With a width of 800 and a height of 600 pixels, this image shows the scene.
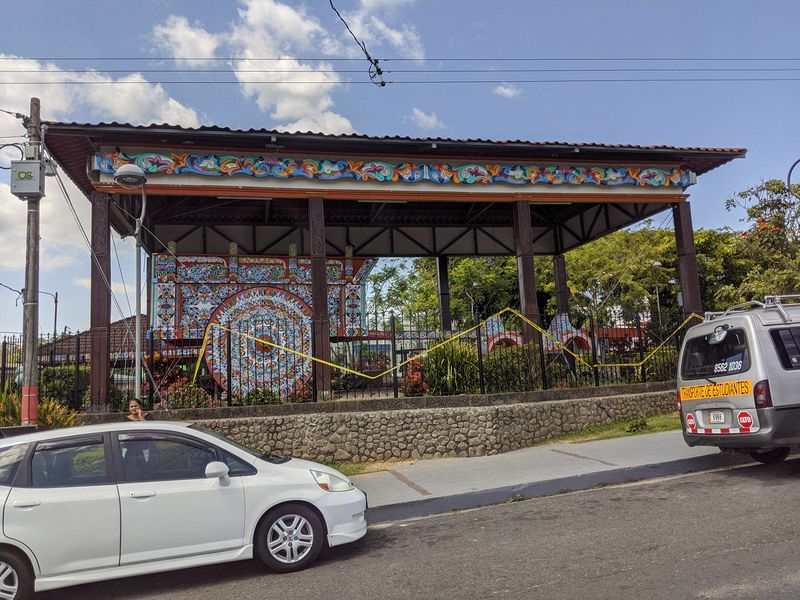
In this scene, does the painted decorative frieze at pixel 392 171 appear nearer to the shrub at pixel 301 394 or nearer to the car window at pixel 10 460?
the shrub at pixel 301 394

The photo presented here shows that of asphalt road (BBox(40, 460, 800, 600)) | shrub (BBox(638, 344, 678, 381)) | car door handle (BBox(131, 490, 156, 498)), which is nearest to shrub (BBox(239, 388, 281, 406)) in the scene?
asphalt road (BBox(40, 460, 800, 600))

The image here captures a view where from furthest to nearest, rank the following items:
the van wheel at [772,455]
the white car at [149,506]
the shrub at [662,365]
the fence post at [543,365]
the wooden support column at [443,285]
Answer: the wooden support column at [443,285]
the shrub at [662,365]
the fence post at [543,365]
the van wheel at [772,455]
the white car at [149,506]

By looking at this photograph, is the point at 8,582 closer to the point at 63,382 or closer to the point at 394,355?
the point at 63,382

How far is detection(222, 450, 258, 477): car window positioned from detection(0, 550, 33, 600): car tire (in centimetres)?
161

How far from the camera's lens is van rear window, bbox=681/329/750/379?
7.39 metres

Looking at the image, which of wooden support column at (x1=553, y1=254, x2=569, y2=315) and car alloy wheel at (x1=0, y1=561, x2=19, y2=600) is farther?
wooden support column at (x1=553, y1=254, x2=569, y2=315)

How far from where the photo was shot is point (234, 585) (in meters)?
4.98

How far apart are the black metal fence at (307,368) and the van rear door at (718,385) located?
325 centimetres

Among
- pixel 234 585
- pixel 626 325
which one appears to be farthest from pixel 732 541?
pixel 626 325

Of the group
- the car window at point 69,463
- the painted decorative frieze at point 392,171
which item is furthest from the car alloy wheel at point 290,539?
the painted decorative frieze at point 392,171

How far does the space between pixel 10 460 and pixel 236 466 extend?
1739mm

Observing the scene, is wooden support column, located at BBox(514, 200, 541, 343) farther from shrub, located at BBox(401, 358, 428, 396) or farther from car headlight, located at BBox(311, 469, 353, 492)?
car headlight, located at BBox(311, 469, 353, 492)

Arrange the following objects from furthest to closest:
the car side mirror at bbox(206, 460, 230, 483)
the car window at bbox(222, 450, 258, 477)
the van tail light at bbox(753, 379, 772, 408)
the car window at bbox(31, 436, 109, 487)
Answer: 1. the van tail light at bbox(753, 379, 772, 408)
2. the car window at bbox(222, 450, 258, 477)
3. the car side mirror at bbox(206, 460, 230, 483)
4. the car window at bbox(31, 436, 109, 487)

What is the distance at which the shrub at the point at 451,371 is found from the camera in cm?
1070
